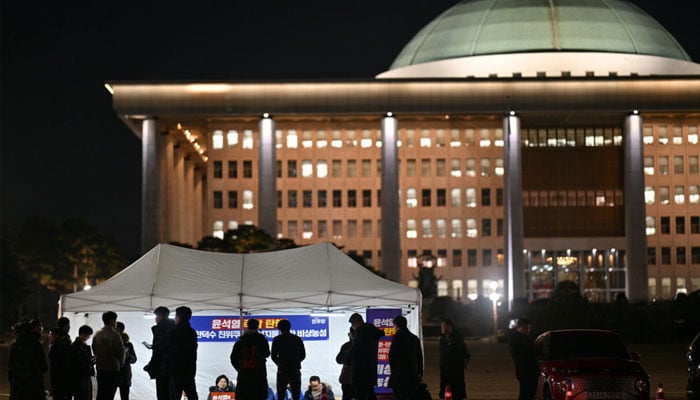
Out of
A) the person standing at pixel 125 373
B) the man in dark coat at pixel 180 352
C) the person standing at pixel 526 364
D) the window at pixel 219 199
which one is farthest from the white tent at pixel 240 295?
the window at pixel 219 199

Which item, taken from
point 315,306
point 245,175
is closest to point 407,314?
point 315,306

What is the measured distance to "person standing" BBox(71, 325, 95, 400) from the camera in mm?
20312

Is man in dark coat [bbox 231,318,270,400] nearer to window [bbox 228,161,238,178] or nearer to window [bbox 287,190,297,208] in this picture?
window [bbox 228,161,238,178]

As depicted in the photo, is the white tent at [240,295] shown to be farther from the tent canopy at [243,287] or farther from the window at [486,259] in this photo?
the window at [486,259]

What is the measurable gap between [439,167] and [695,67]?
86.1ft

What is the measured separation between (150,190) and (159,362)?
7511 cm

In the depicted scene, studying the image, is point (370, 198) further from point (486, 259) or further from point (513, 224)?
point (513, 224)

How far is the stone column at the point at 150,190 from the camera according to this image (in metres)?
92.6

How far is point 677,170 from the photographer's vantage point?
359ft

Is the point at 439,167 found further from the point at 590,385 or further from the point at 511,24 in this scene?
the point at 590,385

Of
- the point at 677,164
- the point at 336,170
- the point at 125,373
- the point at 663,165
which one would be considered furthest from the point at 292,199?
the point at 125,373

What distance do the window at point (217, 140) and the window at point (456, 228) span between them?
71.6 feet

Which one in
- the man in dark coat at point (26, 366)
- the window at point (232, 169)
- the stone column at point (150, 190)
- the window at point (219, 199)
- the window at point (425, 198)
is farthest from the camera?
the window at point (425, 198)

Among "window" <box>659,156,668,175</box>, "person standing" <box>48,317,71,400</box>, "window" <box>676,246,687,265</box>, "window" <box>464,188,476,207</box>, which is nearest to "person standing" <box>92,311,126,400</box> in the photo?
"person standing" <box>48,317,71,400</box>
